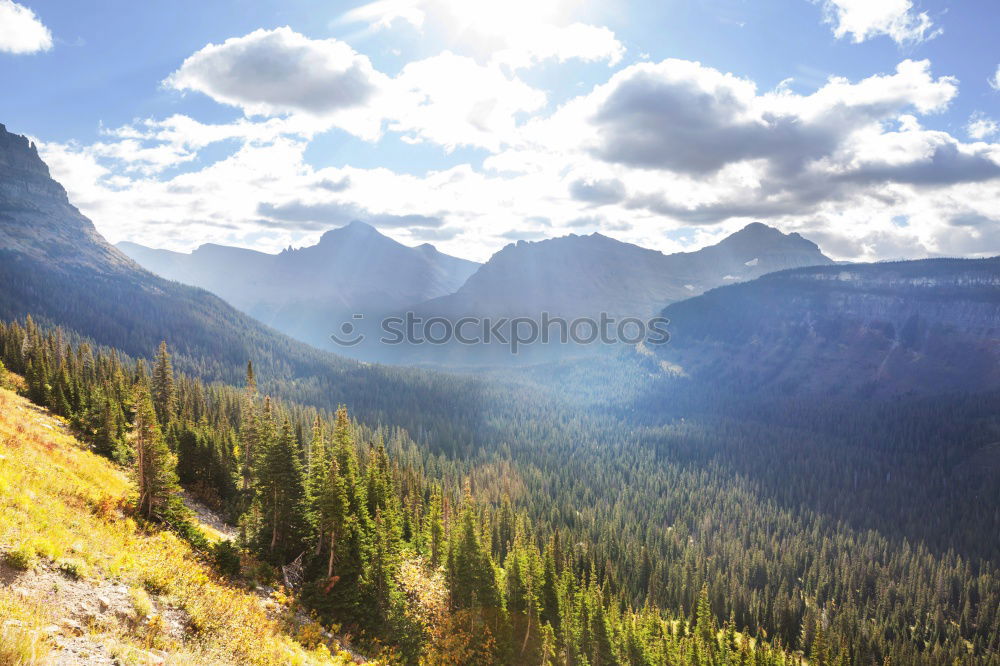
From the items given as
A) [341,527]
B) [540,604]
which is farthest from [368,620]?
[540,604]

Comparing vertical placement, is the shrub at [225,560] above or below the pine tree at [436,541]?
above

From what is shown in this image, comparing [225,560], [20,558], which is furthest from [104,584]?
[225,560]

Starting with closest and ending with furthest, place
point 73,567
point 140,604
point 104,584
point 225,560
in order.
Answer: point 140,604, point 73,567, point 104,584, point 225,560

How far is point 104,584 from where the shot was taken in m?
19.8

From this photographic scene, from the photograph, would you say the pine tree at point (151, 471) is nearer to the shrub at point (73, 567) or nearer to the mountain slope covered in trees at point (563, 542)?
the mountain slope covered in trees at point (563, 542)

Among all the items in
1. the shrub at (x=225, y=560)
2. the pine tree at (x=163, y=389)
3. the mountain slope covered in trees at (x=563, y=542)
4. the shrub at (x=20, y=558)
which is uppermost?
the shrub at (x=20, y=558)

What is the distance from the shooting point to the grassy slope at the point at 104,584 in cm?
1530

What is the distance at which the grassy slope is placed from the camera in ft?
50.2

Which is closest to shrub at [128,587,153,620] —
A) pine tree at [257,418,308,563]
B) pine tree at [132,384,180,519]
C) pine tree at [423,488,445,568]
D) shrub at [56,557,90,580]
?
shrub at [56,557,90,580]

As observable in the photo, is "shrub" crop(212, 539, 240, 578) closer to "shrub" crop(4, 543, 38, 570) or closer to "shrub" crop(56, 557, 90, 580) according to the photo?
"shrub" crop(56, 557, 90, 580)

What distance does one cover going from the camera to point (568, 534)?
114875 millimetres

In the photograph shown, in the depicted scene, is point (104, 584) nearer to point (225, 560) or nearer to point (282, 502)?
point (225, 560)

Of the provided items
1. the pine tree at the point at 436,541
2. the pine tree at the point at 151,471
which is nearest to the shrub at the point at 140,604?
the pine tree at the point at 151,471

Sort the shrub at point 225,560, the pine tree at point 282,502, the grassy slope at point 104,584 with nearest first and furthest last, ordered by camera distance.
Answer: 1. the grassy slope at point 104,584
2. the shrub at point 225,560
3. the pine tree at point 282,502
